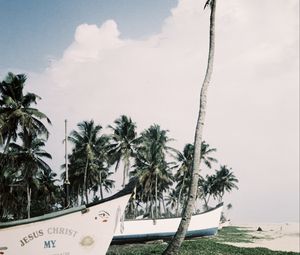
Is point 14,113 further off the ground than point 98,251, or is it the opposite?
point 14,113

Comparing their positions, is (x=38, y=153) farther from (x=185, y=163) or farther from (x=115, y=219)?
(x=115, y=219)

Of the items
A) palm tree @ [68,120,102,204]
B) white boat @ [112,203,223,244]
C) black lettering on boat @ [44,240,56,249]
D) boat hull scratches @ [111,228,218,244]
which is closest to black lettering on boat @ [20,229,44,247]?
black lettering on boat @ [44,240,56,249]

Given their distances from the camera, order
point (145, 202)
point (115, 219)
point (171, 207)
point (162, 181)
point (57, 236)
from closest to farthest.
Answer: point (57, 236)
point (115, 219)
point (162, 181)
point (145, 202)
point (171, 207)

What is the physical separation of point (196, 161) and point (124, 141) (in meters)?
31.9

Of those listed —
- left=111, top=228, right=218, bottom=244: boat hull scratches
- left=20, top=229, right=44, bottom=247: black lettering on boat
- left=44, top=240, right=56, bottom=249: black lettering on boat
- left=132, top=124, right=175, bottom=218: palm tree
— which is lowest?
left=111, top=228, right=218, bottom=244: boat hull scratches

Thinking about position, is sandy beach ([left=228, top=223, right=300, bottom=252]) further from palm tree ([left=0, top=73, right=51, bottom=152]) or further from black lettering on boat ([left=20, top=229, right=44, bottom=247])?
black lettering on boat ([left=20, top=229, right=44, bottom=247])

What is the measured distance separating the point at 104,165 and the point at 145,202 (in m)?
16.0

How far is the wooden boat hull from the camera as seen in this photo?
36.7 feet

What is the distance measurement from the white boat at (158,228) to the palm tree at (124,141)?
43.7ft

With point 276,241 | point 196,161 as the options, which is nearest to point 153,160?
point 276,241

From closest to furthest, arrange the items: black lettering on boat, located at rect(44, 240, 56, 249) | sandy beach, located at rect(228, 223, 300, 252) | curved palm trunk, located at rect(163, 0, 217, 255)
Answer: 1. black lettering on boat, located at rect(44, 240, 56, 249)
2. curved palm trunk, located at rect(163, 0, 217, 255)
3. sandy beach, located at rect(228, 223, 300, 252)

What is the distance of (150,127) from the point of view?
5128cm

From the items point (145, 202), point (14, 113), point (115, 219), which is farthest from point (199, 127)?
point (145, 202)

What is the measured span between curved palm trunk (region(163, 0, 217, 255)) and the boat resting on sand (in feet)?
7.70
